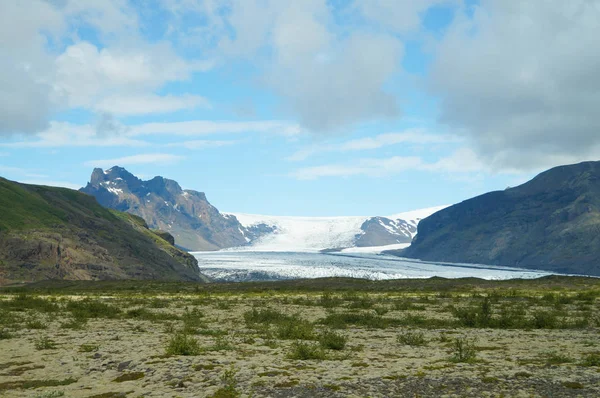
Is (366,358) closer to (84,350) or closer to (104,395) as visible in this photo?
(104,395)

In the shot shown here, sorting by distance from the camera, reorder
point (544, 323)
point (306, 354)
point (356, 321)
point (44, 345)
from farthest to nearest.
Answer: point (356, 321)
point (544, 323)
point (44, 345)
point (306, 354)

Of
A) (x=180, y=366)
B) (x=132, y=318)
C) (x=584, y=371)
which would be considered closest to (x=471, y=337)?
(x=584, y=371)

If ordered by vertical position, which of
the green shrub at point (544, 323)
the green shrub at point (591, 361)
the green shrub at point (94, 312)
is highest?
the green shrub at point (591, 361)

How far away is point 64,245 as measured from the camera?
141m

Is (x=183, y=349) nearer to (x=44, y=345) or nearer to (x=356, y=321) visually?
(x=44, y=345)

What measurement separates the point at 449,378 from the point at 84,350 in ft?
41.4

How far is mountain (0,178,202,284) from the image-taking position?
12525cm

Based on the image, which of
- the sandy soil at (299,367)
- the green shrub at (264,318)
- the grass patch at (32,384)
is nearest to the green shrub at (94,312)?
the sandy soil at (299,367)

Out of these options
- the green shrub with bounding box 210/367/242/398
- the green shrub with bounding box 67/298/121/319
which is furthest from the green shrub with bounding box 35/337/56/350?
the green shrub with bounding box 67/298/121/319

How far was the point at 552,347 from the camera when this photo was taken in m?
19.5

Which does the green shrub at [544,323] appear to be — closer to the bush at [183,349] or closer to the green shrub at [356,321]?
the green shrub at [356,321]

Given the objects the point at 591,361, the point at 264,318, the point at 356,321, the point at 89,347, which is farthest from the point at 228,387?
the point at 264,318

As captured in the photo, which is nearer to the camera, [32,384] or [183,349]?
[32,384]

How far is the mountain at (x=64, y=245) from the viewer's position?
125 metres
